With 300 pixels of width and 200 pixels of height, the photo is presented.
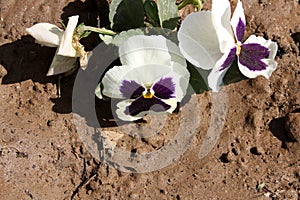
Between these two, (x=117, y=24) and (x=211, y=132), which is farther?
(x=211, y=132)

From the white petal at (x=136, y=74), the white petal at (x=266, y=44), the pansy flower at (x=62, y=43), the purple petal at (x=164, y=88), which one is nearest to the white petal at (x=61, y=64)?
the pansy flower at (x=62, y=43)

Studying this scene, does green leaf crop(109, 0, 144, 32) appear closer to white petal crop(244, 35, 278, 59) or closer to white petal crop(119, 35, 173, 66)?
white petal crop(119, 35, 173, 66)

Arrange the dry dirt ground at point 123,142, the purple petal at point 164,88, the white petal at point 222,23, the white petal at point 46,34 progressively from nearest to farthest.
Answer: the white petal at point 222,23 < the purple petal at point 164,88 < the white petal at point 46,34 < the dry dirt ground at point 123,142

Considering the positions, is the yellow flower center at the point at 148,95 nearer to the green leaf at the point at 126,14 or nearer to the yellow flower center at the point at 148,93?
the yellow flower center at the point at 148,93

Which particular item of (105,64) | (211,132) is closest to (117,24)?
(105,64)

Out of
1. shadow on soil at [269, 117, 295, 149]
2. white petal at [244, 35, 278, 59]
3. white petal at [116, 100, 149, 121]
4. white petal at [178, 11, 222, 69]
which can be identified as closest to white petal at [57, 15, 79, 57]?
white petal at [116, 100, 149, 121]

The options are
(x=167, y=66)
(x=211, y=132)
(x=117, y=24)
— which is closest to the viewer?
(x=167, y=66)

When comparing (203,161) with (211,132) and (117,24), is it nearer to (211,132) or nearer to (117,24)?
(211,132)
